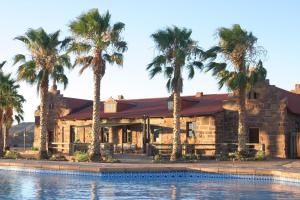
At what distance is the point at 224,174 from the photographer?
78.8 ft

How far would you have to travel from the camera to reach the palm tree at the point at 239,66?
32344 millimetres

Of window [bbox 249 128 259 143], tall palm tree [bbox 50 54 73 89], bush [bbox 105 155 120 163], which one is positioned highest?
tall palm tree [bbox 50 54 73 89]

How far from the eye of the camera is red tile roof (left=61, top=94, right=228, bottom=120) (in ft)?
123

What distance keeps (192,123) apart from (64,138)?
1319 cm

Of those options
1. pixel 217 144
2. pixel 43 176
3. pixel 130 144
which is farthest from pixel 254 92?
pixel 43 176

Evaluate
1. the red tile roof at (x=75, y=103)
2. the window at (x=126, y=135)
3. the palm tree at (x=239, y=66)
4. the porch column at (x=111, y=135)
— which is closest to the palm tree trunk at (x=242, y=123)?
the palm tree at (x=239, y=66)

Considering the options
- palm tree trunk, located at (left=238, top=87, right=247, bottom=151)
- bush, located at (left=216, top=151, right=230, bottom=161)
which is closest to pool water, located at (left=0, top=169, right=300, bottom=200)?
bush, located at (left=216, top=151, right=230, bottom=161)

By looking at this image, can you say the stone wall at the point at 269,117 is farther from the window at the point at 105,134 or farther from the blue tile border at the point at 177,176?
the window at the point at 105,134

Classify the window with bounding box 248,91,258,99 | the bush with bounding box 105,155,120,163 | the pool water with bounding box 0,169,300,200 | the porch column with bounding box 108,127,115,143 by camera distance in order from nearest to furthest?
the pool water with bounding box 0,169,300,200
the bush with bounding box 105,155,120,163
the window with bounding box 248,91,258,99
the porch column with bounding box 108,127,115,143

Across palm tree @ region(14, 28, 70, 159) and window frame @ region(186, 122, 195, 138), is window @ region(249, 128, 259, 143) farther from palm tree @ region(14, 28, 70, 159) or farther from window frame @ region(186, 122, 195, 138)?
palm tree @ region(14, 28, 70, 159)

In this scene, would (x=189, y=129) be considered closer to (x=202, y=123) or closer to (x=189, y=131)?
(x=189, y=131)

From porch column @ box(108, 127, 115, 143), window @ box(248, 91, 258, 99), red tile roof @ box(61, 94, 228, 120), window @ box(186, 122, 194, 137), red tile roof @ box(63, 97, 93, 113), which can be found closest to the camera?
window @ box(248, 91, 258, 99)

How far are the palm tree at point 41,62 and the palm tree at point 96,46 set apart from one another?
3.10 metres

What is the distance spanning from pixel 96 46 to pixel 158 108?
11.9 meters
